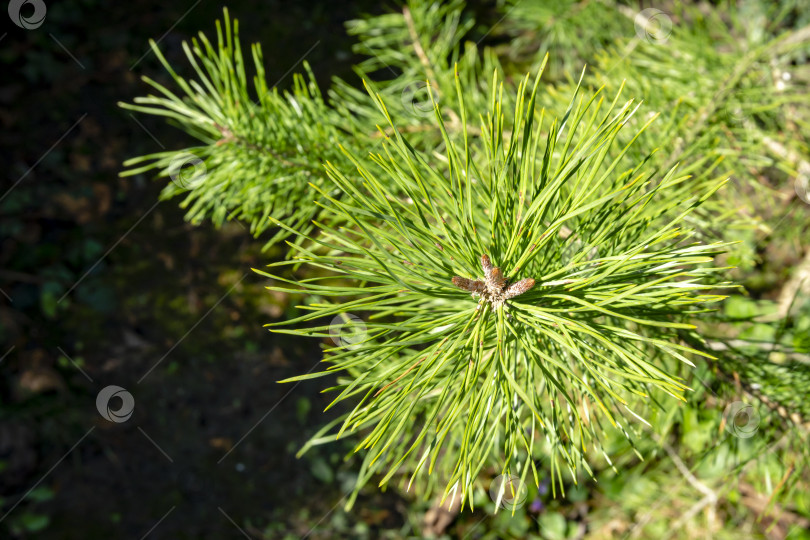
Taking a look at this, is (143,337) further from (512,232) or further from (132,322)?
(512,232)

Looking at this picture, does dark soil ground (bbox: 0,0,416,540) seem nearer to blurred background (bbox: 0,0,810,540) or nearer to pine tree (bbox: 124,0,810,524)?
blurred background (bbox: 0,0,810,540)

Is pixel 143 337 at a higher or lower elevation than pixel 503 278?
lower

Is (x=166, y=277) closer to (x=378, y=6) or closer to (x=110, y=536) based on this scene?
(x=110, y=536)

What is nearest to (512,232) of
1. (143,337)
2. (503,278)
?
(503,278)

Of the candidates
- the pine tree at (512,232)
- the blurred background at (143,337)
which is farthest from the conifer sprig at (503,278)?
the blurred background at (143,337)

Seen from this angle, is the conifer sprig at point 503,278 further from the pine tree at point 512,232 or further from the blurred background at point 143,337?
the blurred background at point 143,337

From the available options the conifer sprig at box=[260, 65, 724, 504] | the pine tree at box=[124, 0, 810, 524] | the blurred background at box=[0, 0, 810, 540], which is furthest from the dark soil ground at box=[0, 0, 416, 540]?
the conifer sprig at box=[260, 65, 724, 504]

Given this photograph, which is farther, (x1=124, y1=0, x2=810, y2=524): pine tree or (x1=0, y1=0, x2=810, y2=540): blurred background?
(x1=0, y1=0, x2=810, y2=540): blurred background

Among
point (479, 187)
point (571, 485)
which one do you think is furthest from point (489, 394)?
point (571, 485)
